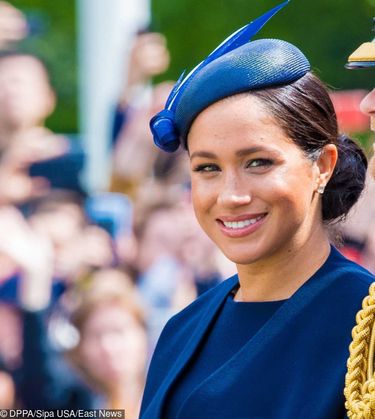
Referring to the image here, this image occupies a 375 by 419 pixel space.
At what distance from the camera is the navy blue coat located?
244 centimetres

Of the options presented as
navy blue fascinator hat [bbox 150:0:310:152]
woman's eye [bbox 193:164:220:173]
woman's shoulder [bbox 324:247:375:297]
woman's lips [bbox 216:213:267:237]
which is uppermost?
navy blue fascinator hat [bbox 150:0:310:152]

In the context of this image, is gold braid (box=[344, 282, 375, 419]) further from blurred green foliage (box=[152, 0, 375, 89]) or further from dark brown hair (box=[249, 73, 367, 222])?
blurred green foliage (box=[152, 0, 375, 89])

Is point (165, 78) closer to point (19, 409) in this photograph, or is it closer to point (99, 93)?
point (99, 93)

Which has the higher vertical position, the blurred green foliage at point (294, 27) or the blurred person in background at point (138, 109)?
the blurred green foliage at point (294, 27)

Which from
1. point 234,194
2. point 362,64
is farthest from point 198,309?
point 362,64

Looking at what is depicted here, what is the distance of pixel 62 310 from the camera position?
5738 millimetres

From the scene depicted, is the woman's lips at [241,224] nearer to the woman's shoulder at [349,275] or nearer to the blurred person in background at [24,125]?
the woman's shoulder at [349,275]

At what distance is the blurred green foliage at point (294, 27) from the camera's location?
5.64 m

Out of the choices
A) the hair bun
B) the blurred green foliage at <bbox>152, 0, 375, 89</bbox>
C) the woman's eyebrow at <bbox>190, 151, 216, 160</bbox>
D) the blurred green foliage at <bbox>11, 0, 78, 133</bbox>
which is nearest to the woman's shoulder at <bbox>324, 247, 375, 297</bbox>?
the hair bun

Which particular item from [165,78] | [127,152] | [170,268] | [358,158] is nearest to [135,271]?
[170,268]

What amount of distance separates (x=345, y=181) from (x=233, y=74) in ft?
1.44

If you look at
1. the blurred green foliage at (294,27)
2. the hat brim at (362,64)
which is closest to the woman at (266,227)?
the hat brim at (362,64)

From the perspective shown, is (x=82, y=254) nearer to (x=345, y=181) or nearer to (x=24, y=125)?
(x=24, y=125)

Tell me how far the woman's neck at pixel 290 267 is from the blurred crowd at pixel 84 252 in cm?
300
